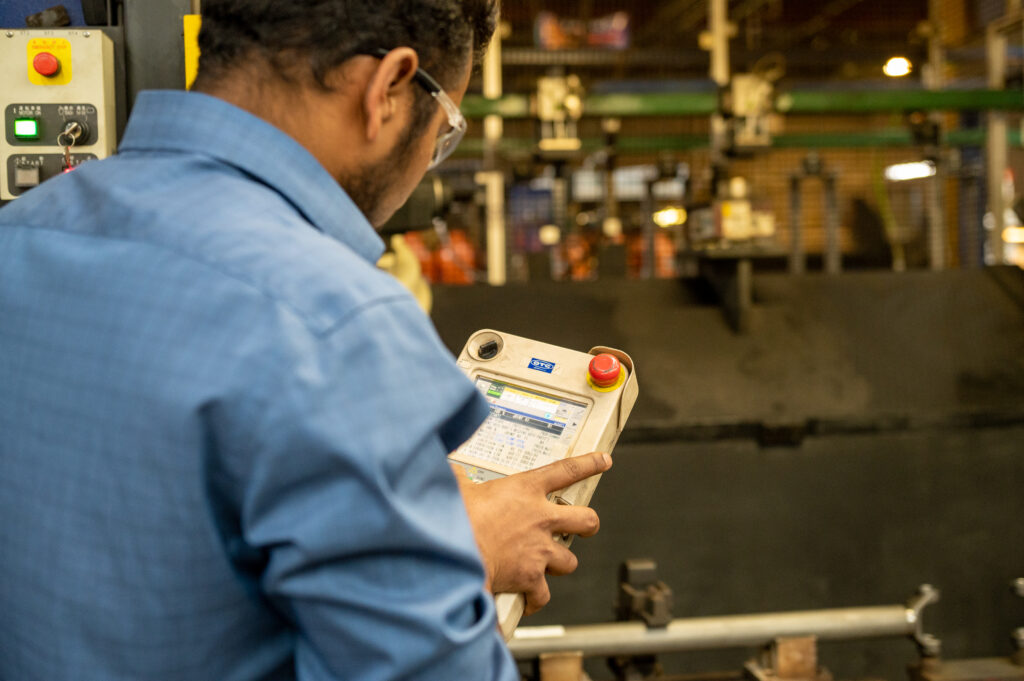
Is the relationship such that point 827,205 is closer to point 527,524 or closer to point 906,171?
point 527,524

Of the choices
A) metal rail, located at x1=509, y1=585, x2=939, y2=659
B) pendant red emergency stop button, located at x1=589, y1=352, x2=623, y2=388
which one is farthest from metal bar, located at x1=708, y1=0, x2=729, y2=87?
pendant red emergency stop button, located at x1=589, y1=352, x2=623, y2=388

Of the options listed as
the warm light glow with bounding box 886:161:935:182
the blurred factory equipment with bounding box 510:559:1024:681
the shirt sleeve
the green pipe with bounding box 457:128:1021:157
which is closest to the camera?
the shirt sleeve

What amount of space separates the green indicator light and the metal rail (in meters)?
1.07

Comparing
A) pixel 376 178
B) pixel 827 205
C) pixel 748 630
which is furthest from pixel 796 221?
pixel 376 178

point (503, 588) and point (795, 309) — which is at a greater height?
point (795, 309)

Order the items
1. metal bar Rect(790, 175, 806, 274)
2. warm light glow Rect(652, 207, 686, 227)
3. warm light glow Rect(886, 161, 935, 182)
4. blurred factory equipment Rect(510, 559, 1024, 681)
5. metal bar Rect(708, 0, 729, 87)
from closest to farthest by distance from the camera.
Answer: blurred factory equipment Rect(510, 559, 1024, 681) < metal bar Rect(790, 175, 806, 274) < metal bar Rect(708, 0, 729, 87) < warm light glow Rect(652, 207, 686, 227) < warm light glow Rect(886, 161, 935, 182)

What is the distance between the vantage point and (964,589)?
2.38 meters

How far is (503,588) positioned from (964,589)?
2.16 m

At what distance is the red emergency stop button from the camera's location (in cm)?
108

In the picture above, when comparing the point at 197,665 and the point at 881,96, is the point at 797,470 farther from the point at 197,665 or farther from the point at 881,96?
the point at 197,665

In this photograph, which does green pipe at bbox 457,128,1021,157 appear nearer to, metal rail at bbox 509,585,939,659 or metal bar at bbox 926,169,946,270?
metal bar at bbox 926,169,946,270

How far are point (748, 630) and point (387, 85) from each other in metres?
1.23

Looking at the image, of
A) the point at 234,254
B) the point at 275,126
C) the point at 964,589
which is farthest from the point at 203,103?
the point at 964,589

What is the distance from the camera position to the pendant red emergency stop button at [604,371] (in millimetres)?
873
